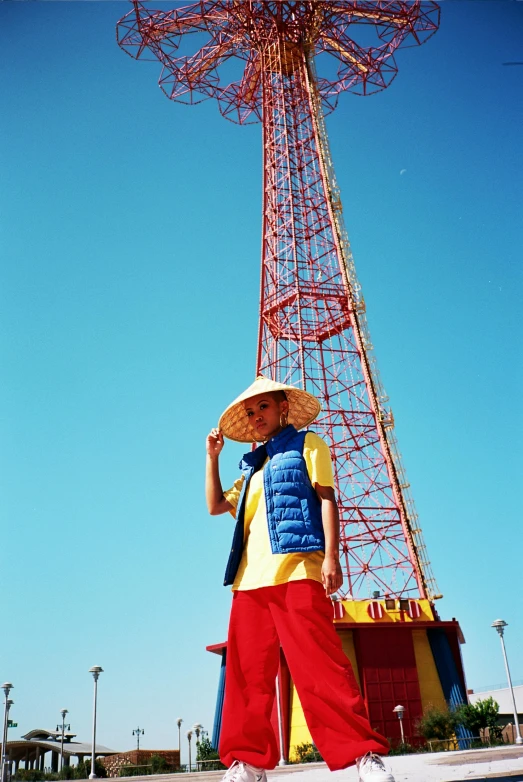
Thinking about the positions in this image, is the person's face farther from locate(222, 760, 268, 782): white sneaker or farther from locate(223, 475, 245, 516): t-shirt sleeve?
locate(222, 760, 268, 782): white sneaker

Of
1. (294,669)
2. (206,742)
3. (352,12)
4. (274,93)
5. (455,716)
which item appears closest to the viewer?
(294,669)

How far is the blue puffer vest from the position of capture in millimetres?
4195

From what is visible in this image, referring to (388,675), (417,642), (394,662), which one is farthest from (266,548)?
(417,642)

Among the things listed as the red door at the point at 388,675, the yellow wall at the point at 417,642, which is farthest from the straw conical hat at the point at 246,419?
the red door at the point at 388,675

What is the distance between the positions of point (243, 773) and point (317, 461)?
1.70 m

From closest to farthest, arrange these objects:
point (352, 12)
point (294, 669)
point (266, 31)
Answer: point (294, 669), point (352, 12), point (266, 31)

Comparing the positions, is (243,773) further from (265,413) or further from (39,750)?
(39,750)

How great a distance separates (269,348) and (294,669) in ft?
65.3

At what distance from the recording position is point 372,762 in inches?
139

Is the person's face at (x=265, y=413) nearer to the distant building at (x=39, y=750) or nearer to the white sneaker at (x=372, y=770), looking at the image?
the white sneaker at (x=372, y=770)

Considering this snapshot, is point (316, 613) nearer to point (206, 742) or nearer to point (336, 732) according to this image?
point (336, 732)

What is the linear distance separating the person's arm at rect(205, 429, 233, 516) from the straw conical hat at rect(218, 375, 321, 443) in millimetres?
194

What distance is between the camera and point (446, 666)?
20031 mm

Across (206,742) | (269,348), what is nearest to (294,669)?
(206,742)
